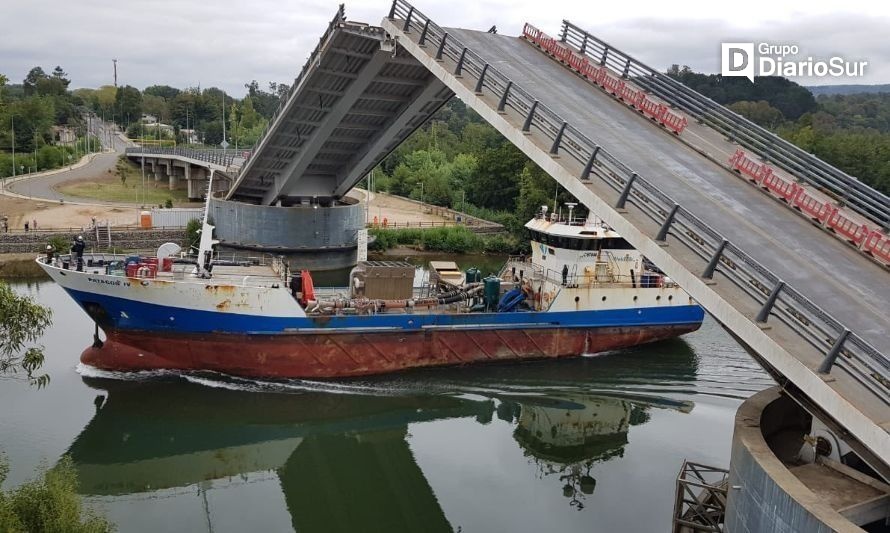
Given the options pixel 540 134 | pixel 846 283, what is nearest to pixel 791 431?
pixel 846 283

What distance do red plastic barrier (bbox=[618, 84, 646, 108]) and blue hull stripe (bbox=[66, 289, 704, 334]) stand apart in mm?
6217

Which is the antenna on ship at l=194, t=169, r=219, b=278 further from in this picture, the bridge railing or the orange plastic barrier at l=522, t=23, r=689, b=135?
the orange plastic barrier at l=522, t=23, r=689, b=135

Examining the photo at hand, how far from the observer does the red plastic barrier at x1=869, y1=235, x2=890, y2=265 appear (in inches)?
458

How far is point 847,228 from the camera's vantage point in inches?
490

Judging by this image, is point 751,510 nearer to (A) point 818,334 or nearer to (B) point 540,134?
(A) point 818,334

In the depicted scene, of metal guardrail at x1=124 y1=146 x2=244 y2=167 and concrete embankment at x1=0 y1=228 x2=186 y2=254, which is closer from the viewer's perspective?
concrete embankment at x1=0 y1=228 x2=186 y2=254

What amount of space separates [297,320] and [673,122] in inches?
417

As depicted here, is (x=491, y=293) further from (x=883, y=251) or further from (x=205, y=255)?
(x=883, y=251)

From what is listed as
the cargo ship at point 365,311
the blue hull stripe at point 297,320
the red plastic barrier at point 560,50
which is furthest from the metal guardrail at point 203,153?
the red plastic barrier at point 560,50

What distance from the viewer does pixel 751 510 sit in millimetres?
8922

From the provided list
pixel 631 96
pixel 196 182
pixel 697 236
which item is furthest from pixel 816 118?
pixel 697 236

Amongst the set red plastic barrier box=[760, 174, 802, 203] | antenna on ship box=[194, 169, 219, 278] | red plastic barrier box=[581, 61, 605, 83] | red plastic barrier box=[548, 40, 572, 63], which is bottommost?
antenna on ship box=[194, 169, 219, 278]

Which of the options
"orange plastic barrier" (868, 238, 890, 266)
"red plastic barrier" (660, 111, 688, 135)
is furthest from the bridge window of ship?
"orange plastic barrier" (868, 238, 890, 266)

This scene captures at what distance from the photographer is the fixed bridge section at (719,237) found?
8539 mm
